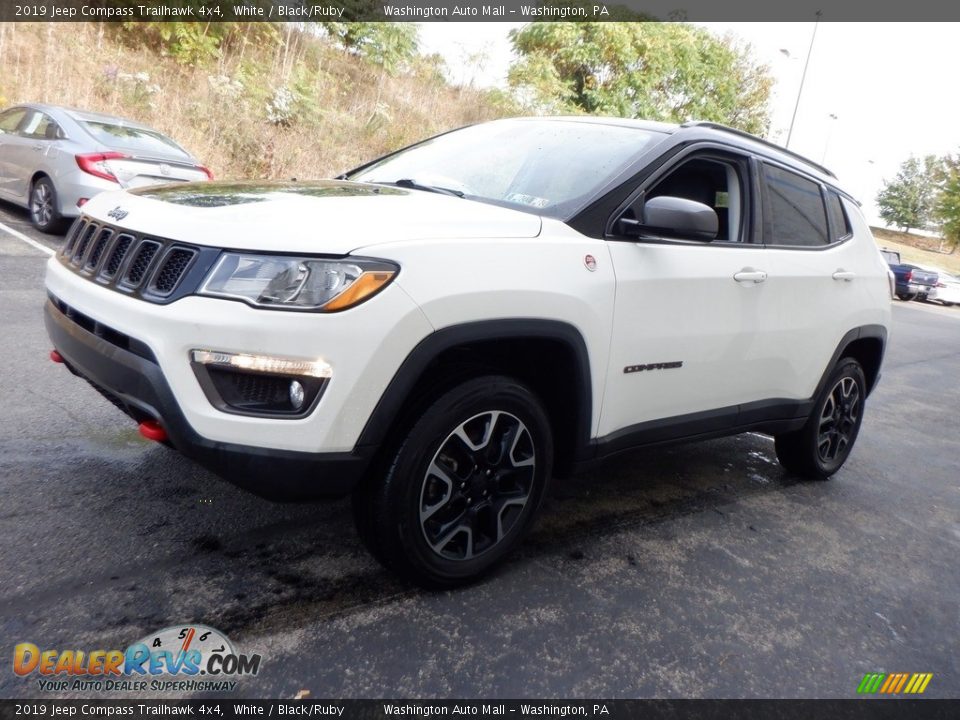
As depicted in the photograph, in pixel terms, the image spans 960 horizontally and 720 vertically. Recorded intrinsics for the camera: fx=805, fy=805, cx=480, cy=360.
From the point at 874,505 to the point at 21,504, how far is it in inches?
171

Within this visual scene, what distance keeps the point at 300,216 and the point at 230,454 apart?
2.57ft

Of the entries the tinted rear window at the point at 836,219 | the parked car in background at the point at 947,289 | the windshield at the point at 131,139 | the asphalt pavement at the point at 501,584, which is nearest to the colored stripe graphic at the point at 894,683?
the asphalt pavement at the point at 501,584

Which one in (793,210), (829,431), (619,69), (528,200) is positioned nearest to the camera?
(528,200)

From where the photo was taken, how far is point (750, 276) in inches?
145

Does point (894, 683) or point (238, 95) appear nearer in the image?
point (894, 683)

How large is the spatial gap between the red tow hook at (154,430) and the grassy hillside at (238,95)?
12225mm

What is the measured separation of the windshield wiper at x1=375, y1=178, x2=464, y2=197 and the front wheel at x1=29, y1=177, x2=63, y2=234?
6.84 meters

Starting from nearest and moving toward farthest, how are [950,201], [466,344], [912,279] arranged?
1. [466,344]
2. [912,279]
3. [950,201]

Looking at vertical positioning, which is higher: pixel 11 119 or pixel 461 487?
pixel 11 119

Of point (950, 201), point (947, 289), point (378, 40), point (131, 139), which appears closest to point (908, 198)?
point (950, 201)

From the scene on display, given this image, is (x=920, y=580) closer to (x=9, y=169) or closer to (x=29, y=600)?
(x=29, y=600)

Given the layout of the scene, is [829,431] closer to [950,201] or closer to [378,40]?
[378,40]

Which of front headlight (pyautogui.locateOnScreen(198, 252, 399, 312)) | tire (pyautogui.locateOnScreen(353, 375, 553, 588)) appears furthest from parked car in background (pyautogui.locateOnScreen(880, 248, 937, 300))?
front headlight (pyautogui.locateOnScreen(198, 252, 399, 312))

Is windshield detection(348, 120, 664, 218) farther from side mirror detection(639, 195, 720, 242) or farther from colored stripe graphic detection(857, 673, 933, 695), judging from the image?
colored stripe graphic detection(857, 673, 933, 695)
